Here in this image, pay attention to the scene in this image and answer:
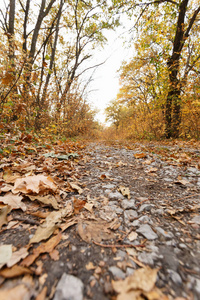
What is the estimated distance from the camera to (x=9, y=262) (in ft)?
2.40

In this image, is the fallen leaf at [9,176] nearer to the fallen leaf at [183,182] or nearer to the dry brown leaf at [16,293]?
→ the dry brown leaf at [16,293]

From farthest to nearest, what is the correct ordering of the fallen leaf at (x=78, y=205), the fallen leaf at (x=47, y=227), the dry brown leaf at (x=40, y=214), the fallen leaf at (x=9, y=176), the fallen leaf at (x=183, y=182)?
the fallen leaf at (x=183, y=182) < the fallen leaf at (x=9, y=176) < the fallen leaf at (x=78, y=205) < the dry brown leaf at (x=40, y=214) < the fallen leaf at (x=47, y=227)

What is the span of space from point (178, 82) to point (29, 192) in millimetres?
7743

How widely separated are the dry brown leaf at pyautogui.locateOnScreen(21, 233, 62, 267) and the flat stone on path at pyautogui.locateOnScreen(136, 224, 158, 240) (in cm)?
66

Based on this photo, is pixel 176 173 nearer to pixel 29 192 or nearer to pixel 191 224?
pixel 191 224

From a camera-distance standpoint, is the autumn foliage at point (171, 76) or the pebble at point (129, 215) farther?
the autumn foliage at point (171, 76)

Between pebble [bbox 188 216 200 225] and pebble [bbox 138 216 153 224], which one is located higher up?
pebble [bbox 138 216 153 224]

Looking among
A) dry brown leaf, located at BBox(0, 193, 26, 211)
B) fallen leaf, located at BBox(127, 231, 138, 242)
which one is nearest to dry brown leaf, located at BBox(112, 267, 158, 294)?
fallen leaf, located at BBox(127, 231, 138, 242)

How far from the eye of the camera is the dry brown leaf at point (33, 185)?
1376 mm

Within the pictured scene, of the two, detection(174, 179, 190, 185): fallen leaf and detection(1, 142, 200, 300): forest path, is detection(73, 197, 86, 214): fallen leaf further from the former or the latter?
detection(174, 179, 190, 185): fallen leaf

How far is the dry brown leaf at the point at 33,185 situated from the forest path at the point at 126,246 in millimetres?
250

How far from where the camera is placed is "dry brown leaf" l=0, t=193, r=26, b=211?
1206mm

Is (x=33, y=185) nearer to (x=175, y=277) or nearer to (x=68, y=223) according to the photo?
(x=68, y=223)

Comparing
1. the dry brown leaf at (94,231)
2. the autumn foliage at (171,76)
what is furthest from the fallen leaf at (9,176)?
the autumn foliage at (171,76)
